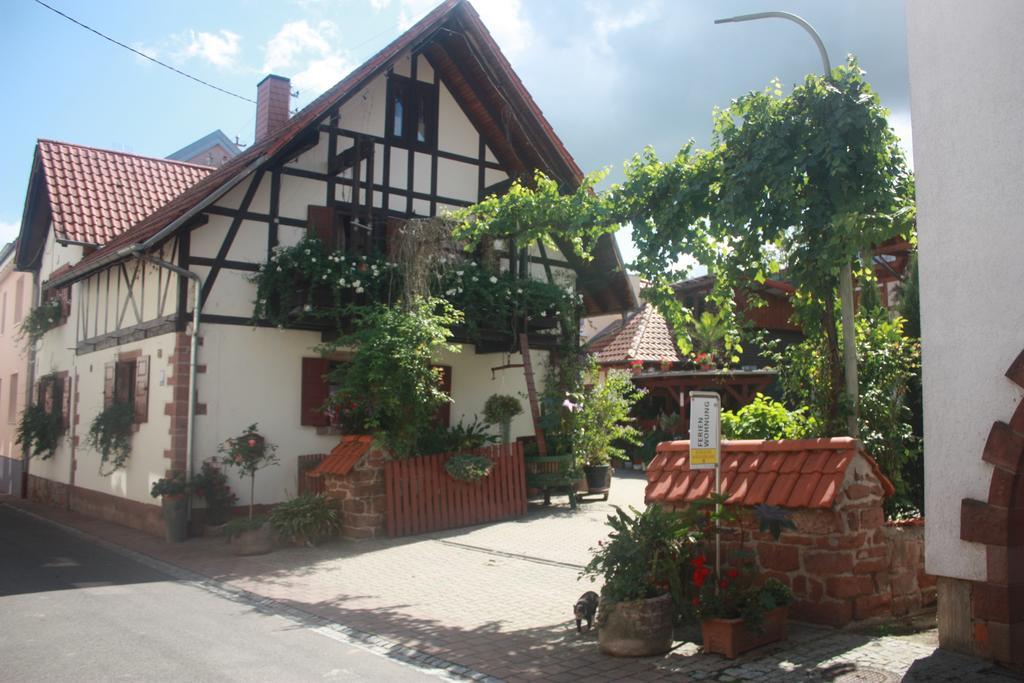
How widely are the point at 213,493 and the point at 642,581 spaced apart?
7.91 meters

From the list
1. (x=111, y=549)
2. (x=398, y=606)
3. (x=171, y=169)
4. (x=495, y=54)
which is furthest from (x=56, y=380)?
(x=398, y=606)

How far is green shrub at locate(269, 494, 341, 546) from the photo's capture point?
36.5 feet

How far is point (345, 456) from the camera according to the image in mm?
11688

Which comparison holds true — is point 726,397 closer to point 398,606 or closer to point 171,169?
point 171,169

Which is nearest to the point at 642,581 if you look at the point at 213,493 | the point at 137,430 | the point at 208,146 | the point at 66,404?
the point at 213,493

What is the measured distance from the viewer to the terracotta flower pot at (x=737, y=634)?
589 centimetres

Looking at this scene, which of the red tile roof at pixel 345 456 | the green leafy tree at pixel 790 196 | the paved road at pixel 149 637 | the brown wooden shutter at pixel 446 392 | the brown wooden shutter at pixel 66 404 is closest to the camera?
the paved road at pixel 149 637

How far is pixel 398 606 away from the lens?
797 centimetres

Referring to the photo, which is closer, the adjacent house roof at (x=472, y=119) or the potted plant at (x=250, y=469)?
the potted plant at (x=250, y=469)

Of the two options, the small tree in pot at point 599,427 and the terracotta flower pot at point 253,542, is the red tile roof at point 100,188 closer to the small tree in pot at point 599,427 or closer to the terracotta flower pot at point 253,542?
the terracotta flower pot at point 253,542

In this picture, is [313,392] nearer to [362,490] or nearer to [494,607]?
[362,490]

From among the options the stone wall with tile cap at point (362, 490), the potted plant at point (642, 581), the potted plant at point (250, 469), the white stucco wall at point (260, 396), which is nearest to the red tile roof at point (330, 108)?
the white stucco wall at point (260, 396)

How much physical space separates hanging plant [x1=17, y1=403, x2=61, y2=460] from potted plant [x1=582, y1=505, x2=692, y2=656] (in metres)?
14.4

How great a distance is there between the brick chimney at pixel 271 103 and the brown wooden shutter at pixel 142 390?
644 cm
